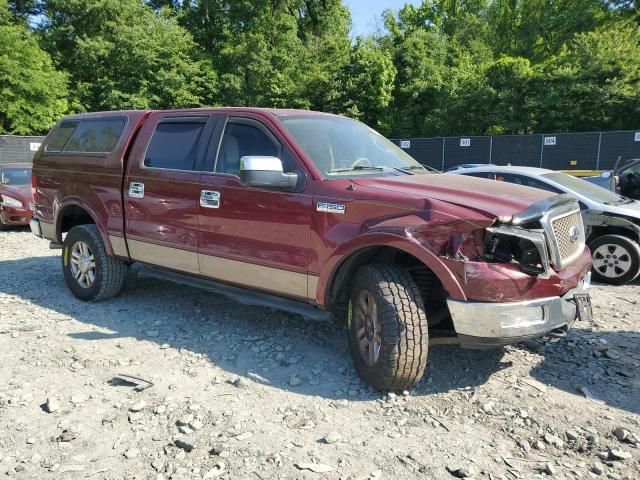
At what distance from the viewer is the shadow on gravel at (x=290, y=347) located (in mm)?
3979

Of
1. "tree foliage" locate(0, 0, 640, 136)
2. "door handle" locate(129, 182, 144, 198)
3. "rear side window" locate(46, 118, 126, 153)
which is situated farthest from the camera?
"tree foliage" locate(0, 0, 640, 136)

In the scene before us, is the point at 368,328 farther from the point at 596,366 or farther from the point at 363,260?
the point at 596,366

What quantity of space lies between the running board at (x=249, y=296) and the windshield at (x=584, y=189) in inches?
183

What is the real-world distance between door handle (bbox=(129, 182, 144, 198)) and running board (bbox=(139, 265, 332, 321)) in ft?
2.35

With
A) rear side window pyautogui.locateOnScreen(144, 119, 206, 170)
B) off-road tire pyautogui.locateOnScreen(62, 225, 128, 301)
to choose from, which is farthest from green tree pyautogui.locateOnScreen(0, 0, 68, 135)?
rear side window pyautogui.locateOnScreen(144, 119, 206, 170)

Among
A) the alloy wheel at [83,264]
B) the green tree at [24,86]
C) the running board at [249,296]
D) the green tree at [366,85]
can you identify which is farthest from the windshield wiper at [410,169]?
the green tree at [366,85]

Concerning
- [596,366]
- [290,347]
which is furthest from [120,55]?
[596,366]

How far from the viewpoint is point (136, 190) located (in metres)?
5.29

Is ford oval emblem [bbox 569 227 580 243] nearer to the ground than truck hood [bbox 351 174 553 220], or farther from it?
nearer to the ground

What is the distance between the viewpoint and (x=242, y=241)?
4469 mm

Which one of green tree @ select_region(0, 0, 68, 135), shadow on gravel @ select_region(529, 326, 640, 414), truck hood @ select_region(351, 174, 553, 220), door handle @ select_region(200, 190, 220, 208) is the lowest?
shadow on gravel @ select_region(529, 326, 640, 414)

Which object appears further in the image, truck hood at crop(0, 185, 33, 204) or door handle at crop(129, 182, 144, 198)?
truck hood at crop(0, 185, 33, 204)

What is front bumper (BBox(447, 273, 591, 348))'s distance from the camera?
3373mm

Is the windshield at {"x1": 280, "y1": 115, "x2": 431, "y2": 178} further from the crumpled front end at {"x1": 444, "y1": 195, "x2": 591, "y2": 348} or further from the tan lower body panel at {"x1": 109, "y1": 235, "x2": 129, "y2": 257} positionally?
the tan lower body panel at {"x1": 109, "y1": 235, "x2": 129, "y2": 257}
